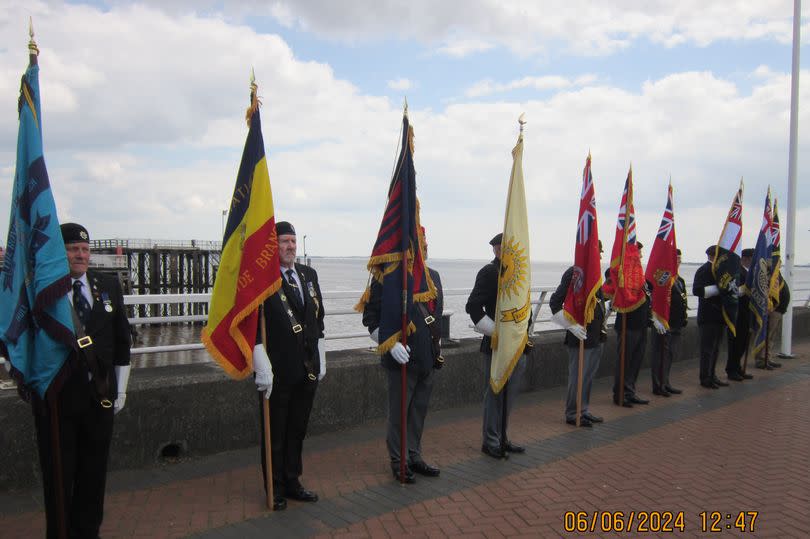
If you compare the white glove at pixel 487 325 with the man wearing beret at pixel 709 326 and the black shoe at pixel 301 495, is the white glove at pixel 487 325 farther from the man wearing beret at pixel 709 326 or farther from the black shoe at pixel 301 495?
the man wearing beret at pixel 709 326

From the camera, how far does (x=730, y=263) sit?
9328mm

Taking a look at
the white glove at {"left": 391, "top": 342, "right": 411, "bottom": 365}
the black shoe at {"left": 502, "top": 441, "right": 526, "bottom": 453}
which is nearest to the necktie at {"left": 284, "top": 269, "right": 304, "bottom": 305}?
the white glove at {"left": 391, "top": 342, "right": 411, "bottom": 365}

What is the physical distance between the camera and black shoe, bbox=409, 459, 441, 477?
5.11 metres

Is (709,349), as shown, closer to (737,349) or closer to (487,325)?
(737,349)

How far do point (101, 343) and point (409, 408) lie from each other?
8.29 ft

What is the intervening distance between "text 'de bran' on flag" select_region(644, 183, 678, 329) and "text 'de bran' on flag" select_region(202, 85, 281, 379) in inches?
236

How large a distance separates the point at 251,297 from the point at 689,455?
14.1 ft

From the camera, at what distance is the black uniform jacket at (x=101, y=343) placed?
3461 millimetres

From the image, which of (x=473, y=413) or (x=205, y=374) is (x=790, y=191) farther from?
(x=205, y=374)

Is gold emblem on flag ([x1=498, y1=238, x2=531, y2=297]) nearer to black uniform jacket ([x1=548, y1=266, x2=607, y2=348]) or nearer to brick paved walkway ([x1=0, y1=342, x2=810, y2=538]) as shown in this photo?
black uniform jacket ([x1=548, y1=266, x2=607, y2=348])

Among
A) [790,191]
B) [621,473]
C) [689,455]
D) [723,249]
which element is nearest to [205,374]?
[621,473]

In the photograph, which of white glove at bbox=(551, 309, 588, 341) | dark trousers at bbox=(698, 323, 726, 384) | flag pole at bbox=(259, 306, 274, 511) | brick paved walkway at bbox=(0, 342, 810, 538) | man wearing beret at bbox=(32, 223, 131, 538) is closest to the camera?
man wearing beret at bbox=(32, 223, 131, 538)

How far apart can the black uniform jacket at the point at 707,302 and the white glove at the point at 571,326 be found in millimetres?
3403

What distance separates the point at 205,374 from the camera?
548 cm
